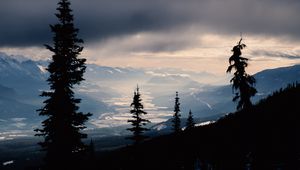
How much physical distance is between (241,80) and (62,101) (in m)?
14.5

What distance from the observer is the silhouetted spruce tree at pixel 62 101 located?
24.8 metres

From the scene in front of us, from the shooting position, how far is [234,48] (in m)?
31.4

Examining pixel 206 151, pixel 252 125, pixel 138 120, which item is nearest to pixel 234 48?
pixel 252 125

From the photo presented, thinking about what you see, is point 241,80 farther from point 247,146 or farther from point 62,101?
point 62,101

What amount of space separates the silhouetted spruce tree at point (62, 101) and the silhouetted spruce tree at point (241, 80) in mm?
12717

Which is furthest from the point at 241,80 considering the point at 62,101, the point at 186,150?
the point at 62,101

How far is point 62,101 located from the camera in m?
24.8

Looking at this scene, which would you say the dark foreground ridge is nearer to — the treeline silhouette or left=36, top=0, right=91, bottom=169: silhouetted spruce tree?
the treeline silhouette

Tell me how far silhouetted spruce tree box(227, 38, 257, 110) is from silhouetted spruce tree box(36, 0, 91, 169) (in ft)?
41.7

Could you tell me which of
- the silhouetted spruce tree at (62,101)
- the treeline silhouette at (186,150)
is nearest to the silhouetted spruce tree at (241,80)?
the treeline silhouette at (186,150)

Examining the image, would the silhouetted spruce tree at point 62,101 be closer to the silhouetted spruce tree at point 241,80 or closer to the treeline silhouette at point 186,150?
the treeline silhouette at point 186,150

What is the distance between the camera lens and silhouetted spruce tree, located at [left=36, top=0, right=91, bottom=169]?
977 inches

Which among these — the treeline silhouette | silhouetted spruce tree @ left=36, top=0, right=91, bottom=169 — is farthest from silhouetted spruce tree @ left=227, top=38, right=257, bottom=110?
silhouetted spruce tree @ left=36, top=0, right=91, bottom=169

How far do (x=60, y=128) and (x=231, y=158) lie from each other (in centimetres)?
1095
